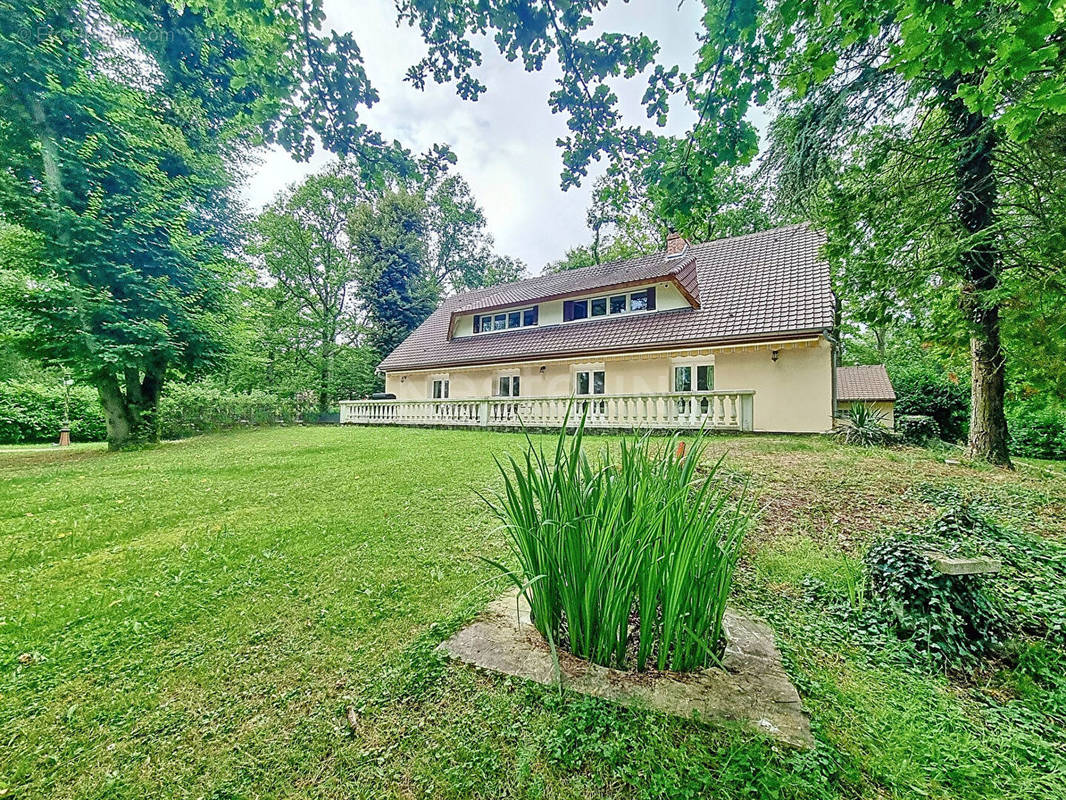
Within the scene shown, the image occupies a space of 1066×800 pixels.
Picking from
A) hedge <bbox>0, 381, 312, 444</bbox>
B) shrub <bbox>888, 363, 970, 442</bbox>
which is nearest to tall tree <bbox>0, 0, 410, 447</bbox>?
hedge <bbox>0, 381, 312, 444</bbox>

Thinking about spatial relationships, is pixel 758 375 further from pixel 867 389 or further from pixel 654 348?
pixel 867 389

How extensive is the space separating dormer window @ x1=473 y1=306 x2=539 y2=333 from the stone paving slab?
51.3 ft

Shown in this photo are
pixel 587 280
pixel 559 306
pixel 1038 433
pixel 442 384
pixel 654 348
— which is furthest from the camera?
pixel 442 384

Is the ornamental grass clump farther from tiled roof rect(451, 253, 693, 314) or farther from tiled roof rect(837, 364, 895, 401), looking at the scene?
tiled roof rect(837, 364, 895, 401)

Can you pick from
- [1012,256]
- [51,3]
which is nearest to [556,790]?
[1012,256]

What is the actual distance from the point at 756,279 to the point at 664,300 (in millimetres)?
2789

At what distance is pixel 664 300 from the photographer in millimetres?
13875

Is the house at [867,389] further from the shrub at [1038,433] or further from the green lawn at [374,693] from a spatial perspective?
the green lawn at [374,693]

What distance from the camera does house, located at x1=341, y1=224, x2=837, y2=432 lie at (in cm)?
1065

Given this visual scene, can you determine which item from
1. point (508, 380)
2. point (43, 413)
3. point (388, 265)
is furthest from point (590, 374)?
point (43, 413)

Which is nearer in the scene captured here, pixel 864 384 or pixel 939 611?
pixel 939 611

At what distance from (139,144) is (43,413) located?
42.7 ft

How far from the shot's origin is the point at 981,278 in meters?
6.71

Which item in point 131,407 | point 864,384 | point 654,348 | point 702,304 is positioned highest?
point 702,304
